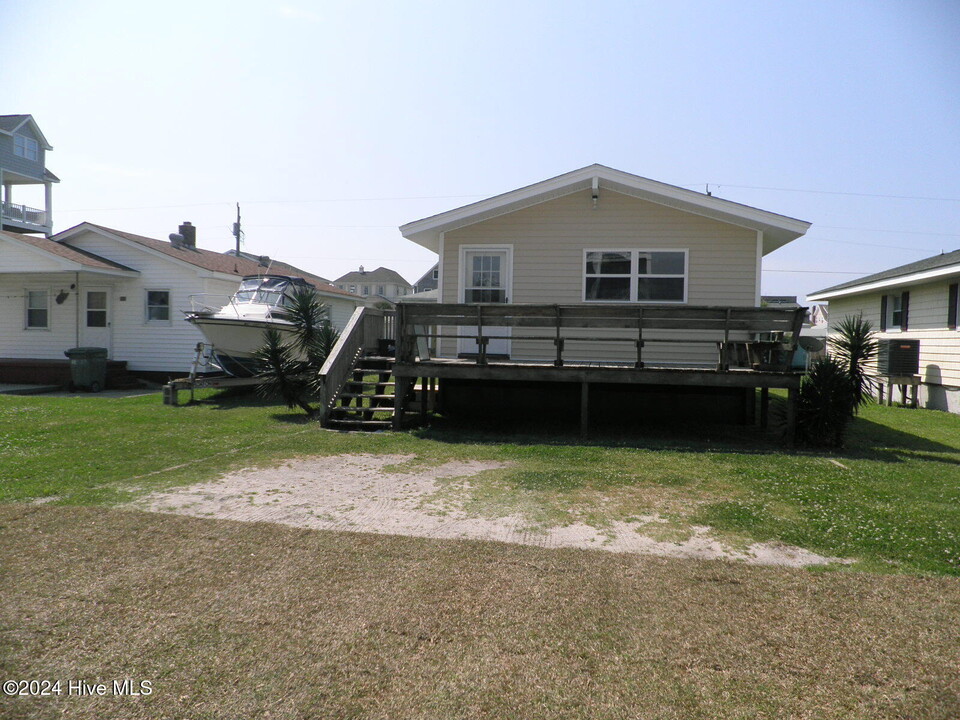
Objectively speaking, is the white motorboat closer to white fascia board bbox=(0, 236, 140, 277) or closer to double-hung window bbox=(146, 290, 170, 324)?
double-hung window bbox=(146, 290, 170, 324)

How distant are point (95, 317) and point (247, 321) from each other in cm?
755

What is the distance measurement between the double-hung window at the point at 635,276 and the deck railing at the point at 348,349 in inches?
158

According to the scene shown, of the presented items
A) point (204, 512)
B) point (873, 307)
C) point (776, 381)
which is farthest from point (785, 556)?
point (873, 307)

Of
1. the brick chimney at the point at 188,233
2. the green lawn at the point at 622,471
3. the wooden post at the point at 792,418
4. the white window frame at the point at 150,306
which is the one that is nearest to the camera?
the green lawn at the point at 622,471

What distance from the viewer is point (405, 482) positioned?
21.7 ft

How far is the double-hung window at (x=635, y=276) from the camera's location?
463 inches

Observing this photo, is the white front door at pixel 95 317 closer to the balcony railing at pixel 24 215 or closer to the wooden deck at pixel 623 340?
the wooden deck at pixel 623 340

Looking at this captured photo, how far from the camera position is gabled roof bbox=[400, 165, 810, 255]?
11.1 meters

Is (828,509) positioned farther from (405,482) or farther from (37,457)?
(37,457)

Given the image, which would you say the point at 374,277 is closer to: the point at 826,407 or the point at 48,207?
the point at 48,207

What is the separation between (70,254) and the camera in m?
18.1

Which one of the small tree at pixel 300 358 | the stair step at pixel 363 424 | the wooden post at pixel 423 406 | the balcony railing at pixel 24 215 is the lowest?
the stair step at pixel 363 424

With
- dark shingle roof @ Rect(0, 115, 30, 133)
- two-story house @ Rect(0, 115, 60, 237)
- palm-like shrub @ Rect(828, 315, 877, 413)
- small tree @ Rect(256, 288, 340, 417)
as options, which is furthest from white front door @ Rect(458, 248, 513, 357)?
dark shingle roof @ Rect(0, 115, 30, 133)

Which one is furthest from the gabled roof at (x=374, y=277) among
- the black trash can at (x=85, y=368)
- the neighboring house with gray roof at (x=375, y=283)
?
the black trash can at (x=85, y=368)
